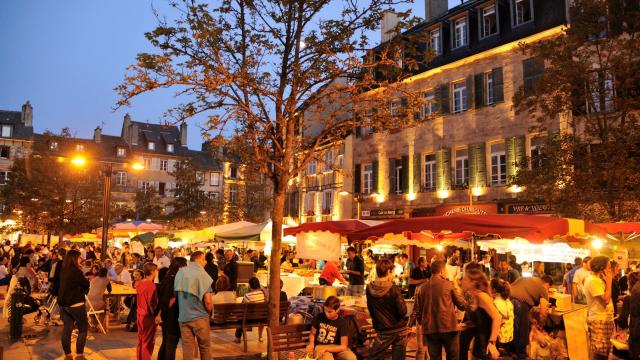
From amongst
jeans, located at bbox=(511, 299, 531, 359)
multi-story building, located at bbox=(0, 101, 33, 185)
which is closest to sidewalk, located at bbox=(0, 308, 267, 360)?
jeans, located at bbox=(511, 299, 531, 359)

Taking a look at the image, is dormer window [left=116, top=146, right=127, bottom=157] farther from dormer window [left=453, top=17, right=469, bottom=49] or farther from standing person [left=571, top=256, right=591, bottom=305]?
standing person [left=571, top=256, right=591, bottom=305]

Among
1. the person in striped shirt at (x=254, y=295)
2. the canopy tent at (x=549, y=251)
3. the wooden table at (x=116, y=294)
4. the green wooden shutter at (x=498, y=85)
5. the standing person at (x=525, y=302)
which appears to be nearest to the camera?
the standing person at (x=525, y=302)

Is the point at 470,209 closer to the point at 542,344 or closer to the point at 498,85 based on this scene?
the point at 498,85

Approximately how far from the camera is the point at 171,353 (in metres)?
7.39

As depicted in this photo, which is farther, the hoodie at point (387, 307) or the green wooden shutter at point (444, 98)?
the green wooden shutter at point (444, 98)

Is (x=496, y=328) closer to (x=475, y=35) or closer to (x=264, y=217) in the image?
(x=475, y=35)

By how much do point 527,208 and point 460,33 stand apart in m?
9.02

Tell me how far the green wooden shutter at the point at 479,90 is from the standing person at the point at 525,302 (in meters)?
15.9

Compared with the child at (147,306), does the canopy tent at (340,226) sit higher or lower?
higher

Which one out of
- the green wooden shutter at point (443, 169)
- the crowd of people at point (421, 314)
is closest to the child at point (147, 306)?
the crowd of people at point (421, 314)

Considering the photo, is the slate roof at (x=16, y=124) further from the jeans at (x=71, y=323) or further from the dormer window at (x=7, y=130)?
the jeans at (x=71, y=323)

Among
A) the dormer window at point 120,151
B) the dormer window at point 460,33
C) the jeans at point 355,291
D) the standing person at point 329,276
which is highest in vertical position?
the dormer window at point 120,151

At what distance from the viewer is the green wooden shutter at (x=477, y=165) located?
23.6 metres

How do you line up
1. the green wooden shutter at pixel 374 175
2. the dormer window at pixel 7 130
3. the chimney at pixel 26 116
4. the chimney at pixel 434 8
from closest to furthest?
the green wooden shutter at pixel 374 175
the chimney at pixel 434 8
the dormer window at pixel 7 130
the chimney at pixel 26 116
